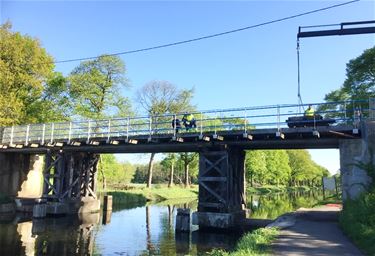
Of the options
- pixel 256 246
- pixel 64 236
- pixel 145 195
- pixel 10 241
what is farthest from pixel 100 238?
pixel 145 195

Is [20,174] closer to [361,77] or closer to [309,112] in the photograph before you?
[309,112]

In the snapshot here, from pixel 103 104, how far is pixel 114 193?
9.79 metres

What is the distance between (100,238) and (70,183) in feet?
35.0

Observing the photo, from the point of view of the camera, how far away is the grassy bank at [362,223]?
10742 millimetres

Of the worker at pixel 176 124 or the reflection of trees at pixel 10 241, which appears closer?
the reflection of trees at pixel 10 241

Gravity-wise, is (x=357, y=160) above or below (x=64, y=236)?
above

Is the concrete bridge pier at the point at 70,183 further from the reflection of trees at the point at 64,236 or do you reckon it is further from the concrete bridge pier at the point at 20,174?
the concrete bridge pier at the point at 20,174

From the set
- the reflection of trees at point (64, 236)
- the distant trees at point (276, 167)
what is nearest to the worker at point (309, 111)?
the reflection of trees at point (64, 236)

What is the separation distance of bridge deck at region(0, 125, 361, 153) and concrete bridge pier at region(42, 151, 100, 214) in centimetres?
112

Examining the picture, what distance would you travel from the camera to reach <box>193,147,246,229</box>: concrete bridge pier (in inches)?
829

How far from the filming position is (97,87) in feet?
134

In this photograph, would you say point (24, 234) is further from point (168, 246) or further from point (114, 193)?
point (114, 193)

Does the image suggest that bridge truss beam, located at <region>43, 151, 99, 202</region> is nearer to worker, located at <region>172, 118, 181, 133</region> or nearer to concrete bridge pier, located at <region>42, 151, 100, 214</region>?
concrete bridge pier, located at <region>42, 151, 100, 214</region>

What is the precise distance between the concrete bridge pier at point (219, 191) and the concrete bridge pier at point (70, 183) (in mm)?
11112
